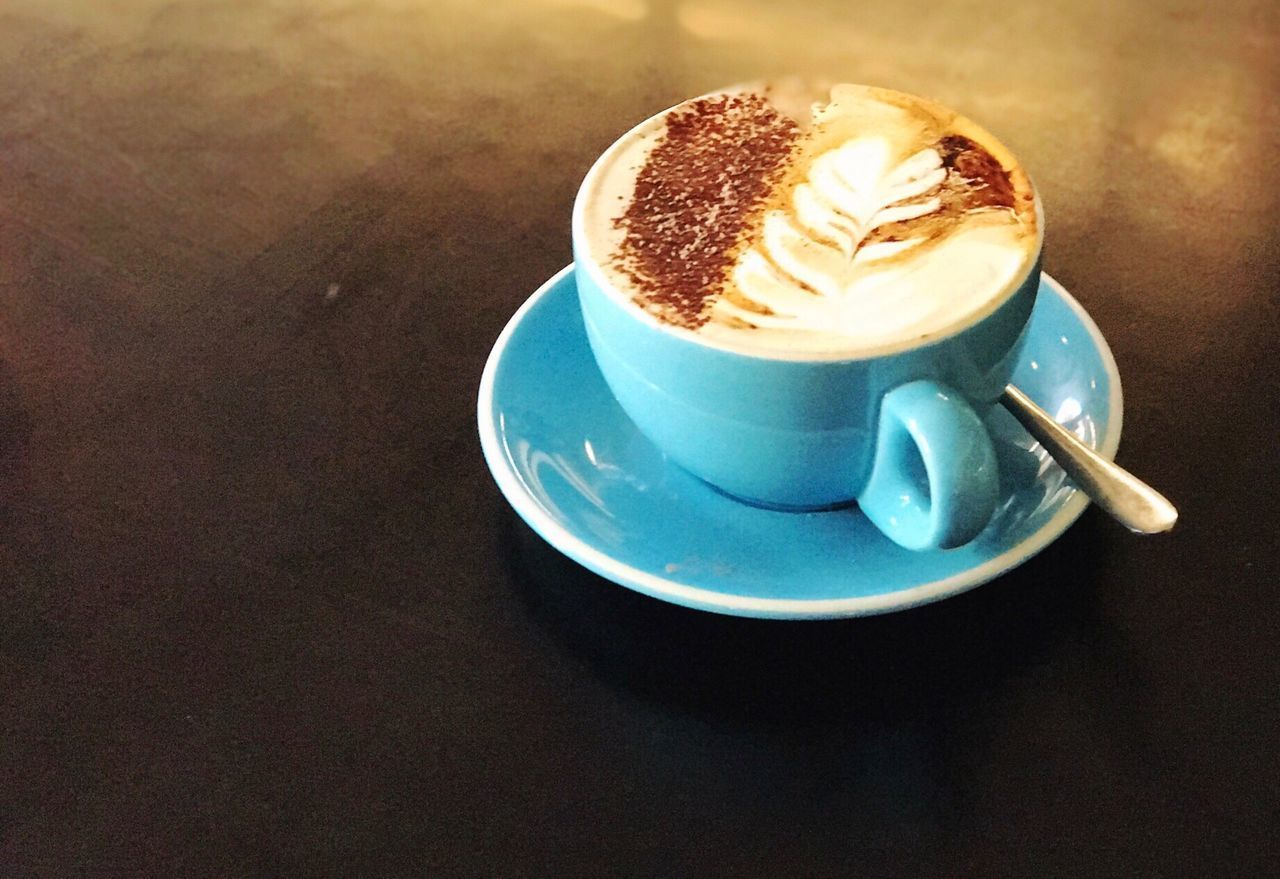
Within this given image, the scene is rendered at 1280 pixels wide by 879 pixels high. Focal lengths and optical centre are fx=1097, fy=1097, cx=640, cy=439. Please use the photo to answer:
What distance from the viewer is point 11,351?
0.72m

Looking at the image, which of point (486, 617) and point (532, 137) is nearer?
point (486, 617)

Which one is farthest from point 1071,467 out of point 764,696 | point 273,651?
point 273,651

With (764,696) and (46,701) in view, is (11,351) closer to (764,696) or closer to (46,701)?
(46,701)

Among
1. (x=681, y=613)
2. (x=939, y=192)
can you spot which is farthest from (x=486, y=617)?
(x=939, y=192)

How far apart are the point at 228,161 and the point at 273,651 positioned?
511 mm

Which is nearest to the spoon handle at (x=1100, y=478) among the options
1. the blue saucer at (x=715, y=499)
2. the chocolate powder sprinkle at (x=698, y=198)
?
the blue saucer at (x=715, y=499)

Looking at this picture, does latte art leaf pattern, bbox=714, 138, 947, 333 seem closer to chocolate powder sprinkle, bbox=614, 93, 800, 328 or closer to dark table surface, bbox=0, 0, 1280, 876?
chocolate powder sprinkle, bbox=614, 93, 800, 328

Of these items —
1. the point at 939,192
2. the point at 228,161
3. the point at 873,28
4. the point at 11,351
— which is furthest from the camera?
the point at 873,28

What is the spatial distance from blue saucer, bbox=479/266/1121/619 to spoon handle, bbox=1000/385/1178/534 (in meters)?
0.01

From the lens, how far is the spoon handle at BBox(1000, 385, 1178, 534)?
1.65 feet

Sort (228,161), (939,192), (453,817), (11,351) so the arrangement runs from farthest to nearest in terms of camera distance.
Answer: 1. (228,161)
2. (11,351)
3. (939,192)
4. (453,817)

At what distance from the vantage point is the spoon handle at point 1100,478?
50cm

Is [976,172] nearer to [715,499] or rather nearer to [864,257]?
[864,257]

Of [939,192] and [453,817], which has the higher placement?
[939,192]
